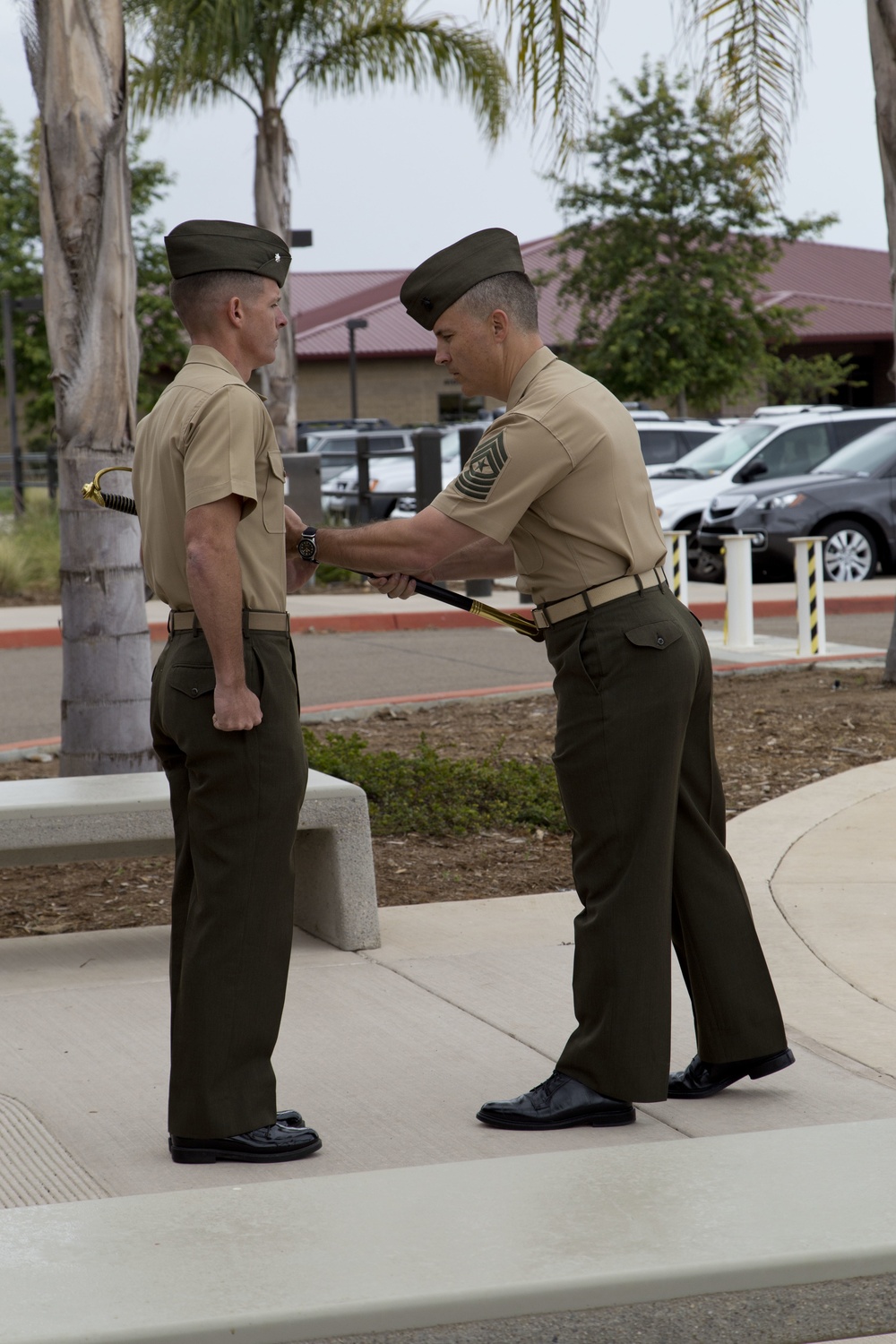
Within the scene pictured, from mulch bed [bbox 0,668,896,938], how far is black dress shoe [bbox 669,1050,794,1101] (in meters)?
2.06

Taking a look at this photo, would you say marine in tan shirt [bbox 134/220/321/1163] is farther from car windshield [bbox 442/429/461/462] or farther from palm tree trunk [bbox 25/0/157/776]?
car windshield [bbox 442/429/461/462]

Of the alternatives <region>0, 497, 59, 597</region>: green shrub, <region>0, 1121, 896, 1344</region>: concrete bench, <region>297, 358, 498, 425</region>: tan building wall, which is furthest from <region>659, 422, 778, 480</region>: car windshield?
<region>297, 358, 498, 425</region>: tan building wall

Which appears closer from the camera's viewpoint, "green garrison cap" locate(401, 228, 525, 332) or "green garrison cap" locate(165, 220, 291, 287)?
"green garrison cap" locate(165, 220, 291, 287)

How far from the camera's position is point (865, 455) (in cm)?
1727

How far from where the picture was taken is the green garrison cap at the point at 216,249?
11.3 ft

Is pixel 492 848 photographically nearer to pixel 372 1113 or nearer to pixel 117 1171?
pixel 372 1113

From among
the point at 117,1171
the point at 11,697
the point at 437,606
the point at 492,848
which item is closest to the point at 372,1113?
the point at 117,1171

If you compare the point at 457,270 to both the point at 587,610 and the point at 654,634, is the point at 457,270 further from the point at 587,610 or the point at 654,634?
the point at 654,634

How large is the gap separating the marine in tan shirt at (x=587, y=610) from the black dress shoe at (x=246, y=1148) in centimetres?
47

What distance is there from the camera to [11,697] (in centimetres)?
1100

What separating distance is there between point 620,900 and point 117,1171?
1.22 m

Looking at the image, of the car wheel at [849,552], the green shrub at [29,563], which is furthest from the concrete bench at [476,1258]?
the car wheel at [849,552]

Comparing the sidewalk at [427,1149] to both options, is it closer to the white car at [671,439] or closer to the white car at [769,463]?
the white car at [769,463]

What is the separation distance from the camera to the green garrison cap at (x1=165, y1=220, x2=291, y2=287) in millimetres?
3432
